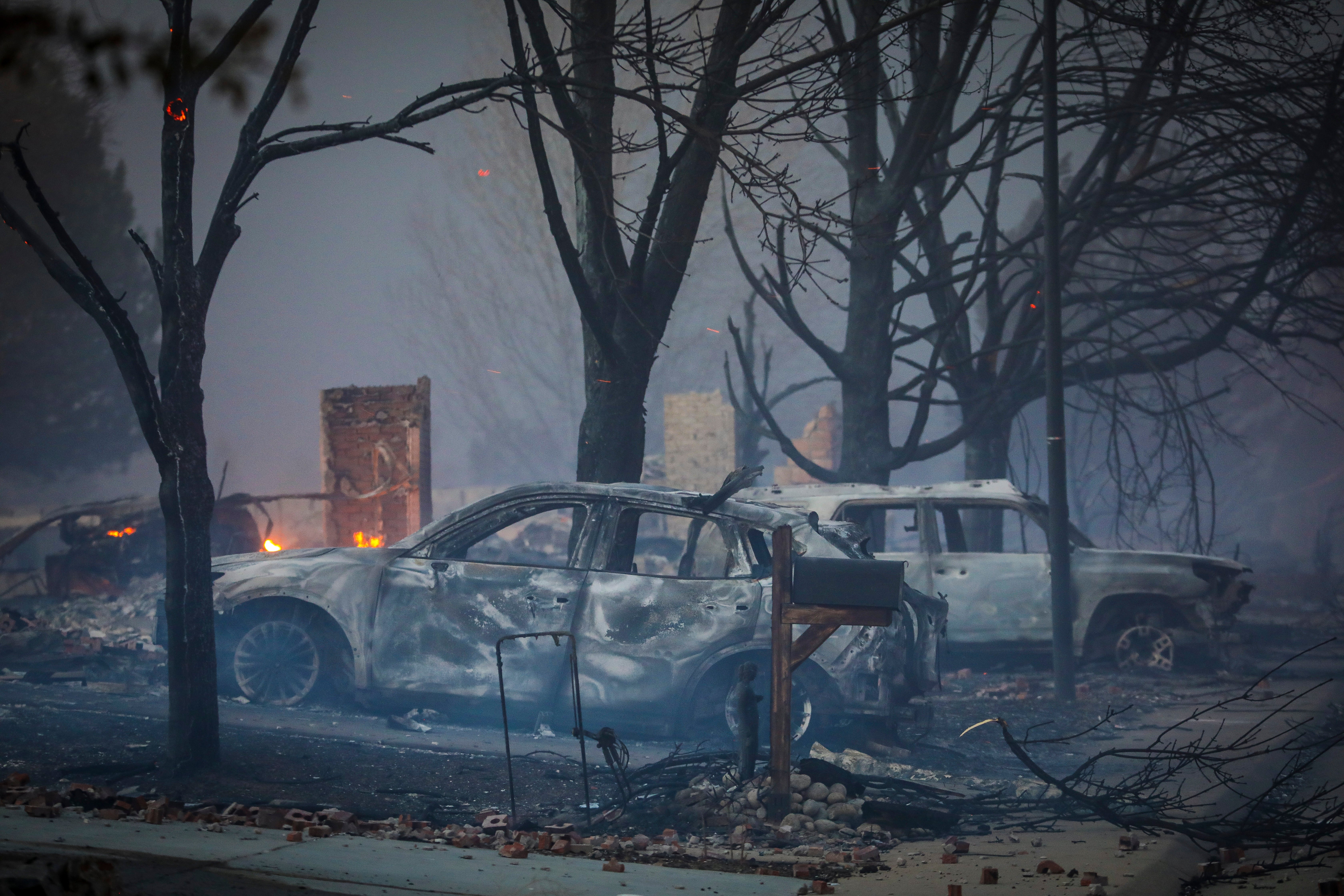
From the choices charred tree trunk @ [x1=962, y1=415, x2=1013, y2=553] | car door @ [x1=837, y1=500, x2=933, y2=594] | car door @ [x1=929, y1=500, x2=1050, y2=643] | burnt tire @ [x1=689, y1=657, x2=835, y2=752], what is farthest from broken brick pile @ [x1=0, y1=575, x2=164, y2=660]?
charred tree trunk @ [x1=962, y1=415, x2=1013, y2=553]

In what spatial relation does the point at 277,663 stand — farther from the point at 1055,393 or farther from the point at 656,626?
the point at 1055,393

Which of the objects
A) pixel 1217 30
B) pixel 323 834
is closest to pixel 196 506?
pixel 323 834

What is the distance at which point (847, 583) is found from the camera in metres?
5.12

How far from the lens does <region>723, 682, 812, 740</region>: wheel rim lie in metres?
6.61

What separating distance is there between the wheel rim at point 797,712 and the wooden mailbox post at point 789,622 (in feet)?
4.54

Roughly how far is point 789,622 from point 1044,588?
19.2ft

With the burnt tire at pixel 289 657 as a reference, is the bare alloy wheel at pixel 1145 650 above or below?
below

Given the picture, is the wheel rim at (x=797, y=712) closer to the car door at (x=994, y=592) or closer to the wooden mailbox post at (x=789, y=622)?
the wooden mailbox post at (x=789, y=622)

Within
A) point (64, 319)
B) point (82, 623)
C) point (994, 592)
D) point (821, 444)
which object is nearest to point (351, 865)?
point (994, 592)

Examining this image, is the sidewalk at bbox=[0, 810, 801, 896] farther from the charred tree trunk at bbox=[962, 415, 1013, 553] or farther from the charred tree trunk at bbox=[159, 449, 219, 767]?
the charred tree trunk at bbox=[962, 415, 1013, 553]

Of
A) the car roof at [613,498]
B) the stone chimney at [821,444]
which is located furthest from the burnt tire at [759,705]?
the stone chimney at [821,444]

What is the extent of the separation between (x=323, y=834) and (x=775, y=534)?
98.0 inches

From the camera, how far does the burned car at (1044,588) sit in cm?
1012

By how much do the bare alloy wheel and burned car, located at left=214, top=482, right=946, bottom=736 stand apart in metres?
4.16
